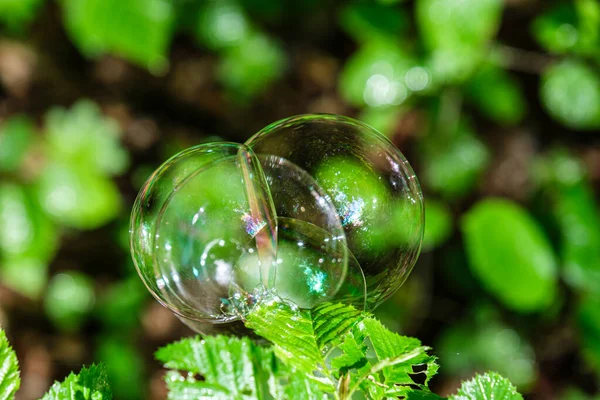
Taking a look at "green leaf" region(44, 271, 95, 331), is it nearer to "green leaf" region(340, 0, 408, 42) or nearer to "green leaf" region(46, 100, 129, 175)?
"green leaf" region(46, 100, 129, 175)

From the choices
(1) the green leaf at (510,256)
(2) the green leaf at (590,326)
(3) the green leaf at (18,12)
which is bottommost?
(2) the green leaf at (590,326)

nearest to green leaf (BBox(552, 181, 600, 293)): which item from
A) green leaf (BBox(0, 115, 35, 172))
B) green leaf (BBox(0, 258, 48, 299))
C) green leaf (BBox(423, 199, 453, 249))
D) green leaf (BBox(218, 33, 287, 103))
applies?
green leaf (BBox(423, 199, 453, 249))

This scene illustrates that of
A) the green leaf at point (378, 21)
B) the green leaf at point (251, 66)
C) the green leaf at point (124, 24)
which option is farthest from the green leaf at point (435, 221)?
the green leaf at point (124, 24)

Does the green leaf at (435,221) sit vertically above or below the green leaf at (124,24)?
below

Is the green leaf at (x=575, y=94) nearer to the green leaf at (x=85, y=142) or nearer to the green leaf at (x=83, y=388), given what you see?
the green leaf at (x=85, y=142)

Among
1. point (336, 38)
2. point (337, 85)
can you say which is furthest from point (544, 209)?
point (336, 38)

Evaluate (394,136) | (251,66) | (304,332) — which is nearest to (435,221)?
(394,136)

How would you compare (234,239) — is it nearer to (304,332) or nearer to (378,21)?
(304,332)

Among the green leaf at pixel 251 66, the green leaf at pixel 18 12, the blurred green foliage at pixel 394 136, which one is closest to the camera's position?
the blurred green foliage at pixel 394 136
